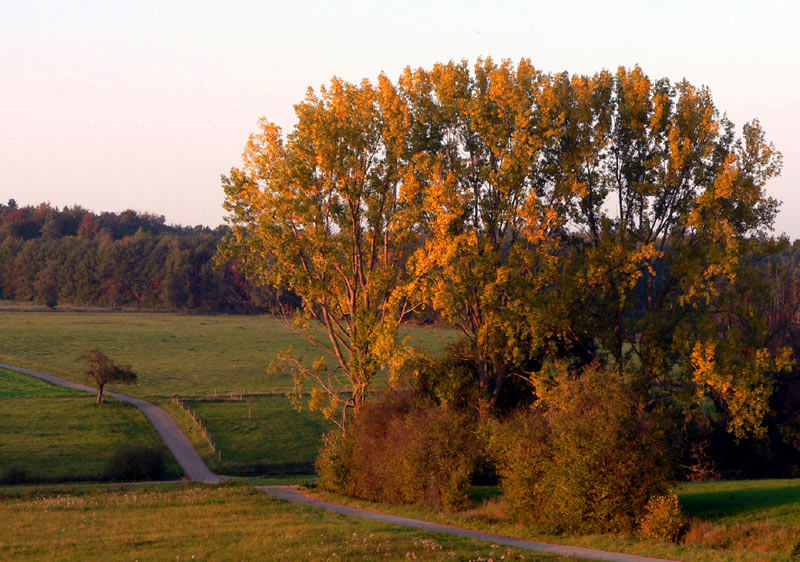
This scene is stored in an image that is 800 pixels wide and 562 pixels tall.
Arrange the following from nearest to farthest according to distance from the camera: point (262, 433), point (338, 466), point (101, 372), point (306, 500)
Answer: point (306, 500) < point (338, 466) < point (262, 433) < point (101, 372)

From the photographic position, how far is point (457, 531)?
89.6 feet

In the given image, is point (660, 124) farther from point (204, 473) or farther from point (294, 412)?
point (294, 412)

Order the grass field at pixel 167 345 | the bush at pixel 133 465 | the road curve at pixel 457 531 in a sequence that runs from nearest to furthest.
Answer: the road curve at pixel 457 531 < the bush at pixel 133 465 < the grass field at pixel 167 345

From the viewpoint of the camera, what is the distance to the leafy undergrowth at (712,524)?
73.5 ft

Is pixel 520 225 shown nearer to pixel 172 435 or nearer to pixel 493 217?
pixel 493 217

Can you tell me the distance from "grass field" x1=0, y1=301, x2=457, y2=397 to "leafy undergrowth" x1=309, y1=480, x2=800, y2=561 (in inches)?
2048

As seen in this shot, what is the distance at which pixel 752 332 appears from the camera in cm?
4150

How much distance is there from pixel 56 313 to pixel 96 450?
11696 centimetres

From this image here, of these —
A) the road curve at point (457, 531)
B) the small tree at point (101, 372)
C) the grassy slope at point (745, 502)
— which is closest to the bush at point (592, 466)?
the road curve at point (457, 531)

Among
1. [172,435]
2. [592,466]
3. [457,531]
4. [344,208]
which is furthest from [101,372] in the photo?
[592,466]

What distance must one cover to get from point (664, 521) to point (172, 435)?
46817 millimetres

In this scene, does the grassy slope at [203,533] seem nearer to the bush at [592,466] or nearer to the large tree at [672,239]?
the bush at [592,466]

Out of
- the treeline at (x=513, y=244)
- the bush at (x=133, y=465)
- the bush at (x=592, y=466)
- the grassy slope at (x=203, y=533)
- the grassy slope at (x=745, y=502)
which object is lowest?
the bush at (x=133, y=465)

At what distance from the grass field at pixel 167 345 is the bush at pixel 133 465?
27.5 meters
